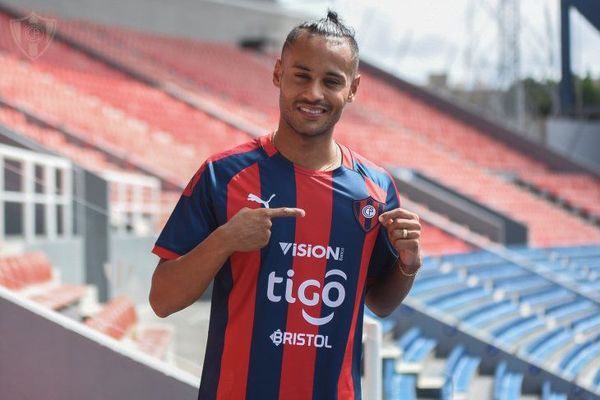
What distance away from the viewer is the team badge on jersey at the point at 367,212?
1.58 metres

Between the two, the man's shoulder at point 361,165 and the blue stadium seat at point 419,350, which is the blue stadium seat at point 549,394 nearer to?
the blue stadium seat at point 419,350

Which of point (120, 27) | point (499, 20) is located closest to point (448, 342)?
point (120, 27)

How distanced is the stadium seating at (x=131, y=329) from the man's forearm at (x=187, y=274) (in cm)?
165

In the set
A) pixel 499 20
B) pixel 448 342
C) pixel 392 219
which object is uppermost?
pixel 499 20

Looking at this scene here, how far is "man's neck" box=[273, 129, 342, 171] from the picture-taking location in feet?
5.22

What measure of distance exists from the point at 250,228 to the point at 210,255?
0.28 ft

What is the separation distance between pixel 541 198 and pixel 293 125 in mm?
15463

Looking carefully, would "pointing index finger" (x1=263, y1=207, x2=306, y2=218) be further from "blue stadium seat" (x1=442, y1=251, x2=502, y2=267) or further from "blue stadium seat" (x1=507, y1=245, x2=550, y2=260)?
"blue stadium seat" (x1=507, y1=245, x2=550, y2=260)

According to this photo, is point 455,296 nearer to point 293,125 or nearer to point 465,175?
point 293,125

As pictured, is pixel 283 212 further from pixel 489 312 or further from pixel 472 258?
pixel 472 258

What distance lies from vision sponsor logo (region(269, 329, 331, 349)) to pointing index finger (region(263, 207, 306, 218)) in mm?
216

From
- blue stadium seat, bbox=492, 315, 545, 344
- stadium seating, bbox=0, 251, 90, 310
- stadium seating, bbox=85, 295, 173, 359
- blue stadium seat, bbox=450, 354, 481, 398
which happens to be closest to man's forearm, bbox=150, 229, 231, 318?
stadium seating, bbox=85, 295, 173, 359

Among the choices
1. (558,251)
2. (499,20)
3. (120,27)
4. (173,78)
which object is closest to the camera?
(558,251)

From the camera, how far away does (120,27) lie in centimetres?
1628
